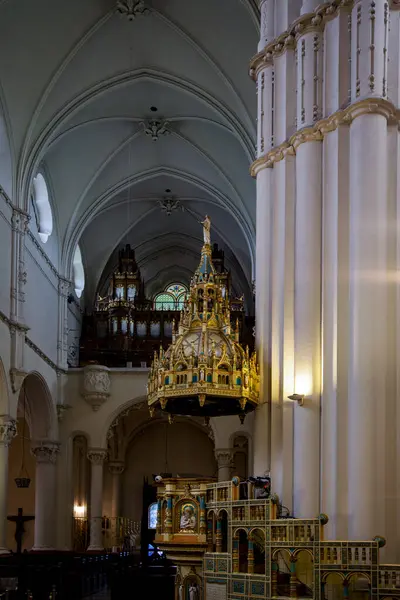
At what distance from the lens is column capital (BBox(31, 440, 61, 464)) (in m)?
31.2

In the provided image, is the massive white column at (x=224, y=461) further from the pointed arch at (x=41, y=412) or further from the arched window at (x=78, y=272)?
the arched window at (x=78, y=272)

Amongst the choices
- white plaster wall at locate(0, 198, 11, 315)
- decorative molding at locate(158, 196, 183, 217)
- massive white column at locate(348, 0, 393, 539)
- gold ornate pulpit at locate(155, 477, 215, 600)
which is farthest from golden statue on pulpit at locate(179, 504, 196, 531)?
decorative molding at locate(158, 196, 183, 217)

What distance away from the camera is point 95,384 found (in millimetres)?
32125

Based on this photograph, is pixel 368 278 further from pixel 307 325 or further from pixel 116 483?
pixel 116 483

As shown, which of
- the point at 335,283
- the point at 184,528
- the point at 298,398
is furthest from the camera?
the point at 184,528

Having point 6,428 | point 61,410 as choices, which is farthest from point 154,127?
point 6,428

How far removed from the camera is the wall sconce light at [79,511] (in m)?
35.2

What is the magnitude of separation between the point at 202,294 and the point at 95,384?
15179 millimetres

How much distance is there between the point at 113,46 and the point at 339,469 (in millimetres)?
16298

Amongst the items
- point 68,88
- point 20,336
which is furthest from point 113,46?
point 20,336

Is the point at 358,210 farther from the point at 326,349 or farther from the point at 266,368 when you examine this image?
the point at 266,368

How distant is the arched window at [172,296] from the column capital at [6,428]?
17.5 metres

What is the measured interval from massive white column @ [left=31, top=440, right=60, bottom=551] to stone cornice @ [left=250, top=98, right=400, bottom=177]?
1695 cm

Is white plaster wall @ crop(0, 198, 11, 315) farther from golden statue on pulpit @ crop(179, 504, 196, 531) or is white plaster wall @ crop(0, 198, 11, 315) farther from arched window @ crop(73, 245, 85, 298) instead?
arched window @ crop(73, 245, 85, 298)
